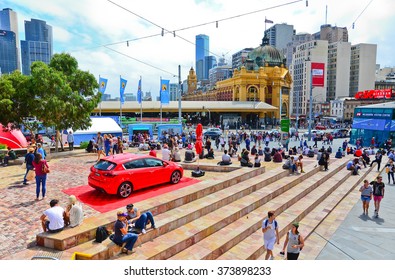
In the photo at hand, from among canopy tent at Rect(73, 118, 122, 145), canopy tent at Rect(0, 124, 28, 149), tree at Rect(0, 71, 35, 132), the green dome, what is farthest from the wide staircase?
the green dome

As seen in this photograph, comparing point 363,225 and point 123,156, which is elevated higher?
point 123,156

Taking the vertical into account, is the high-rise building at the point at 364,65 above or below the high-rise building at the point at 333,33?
below

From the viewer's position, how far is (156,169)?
10086 millimetres

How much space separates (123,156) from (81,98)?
10.1 metres

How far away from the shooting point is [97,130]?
23.9 m

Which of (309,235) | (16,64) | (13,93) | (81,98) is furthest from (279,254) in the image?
(16,64)

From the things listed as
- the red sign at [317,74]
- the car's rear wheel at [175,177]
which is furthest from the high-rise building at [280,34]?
the car's rear wheel at [175,177]

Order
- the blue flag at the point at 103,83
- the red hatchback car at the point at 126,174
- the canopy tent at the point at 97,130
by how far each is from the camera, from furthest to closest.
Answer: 1. the blue flag at the point at 103,83
2. the canopy tent at the point at 97,130
3. the red hatchback car at the point at 126,174

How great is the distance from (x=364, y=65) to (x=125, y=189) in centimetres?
12224

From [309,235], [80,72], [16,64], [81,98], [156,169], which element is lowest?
[309,235]

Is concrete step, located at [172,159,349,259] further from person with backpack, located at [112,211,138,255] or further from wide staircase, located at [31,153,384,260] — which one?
person with backpack, located at [112,211,138,255]

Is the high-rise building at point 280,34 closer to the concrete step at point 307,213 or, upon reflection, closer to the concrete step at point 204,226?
the concrete step at point 307,213

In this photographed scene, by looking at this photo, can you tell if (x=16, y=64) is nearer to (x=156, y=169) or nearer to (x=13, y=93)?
(x=13, y=93)

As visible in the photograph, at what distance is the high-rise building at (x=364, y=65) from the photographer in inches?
4183
